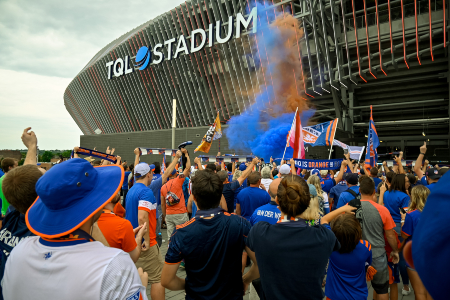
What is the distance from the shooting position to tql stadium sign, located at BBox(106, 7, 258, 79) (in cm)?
2115

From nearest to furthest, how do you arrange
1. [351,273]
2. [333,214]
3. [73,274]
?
[73,274], [351,273], [333,214]

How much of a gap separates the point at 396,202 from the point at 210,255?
12.6 ft

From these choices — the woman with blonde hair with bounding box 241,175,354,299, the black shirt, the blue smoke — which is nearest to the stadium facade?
the blue smoke

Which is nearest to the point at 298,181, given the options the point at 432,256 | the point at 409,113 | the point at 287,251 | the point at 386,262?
the point at 287,251

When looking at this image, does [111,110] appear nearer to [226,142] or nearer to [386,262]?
[226,142]

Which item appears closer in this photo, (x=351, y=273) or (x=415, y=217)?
(x=351, y=273)

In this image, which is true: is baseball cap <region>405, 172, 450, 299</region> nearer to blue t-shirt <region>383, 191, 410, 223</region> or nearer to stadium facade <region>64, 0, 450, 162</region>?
blue t-shirt <region>383, 191, 410, 223</region>

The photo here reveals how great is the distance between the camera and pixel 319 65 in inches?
754

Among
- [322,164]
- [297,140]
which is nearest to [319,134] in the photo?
[297,140]

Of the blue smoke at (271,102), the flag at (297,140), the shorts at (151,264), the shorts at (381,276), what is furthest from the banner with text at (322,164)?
the blue smoke at (271,102)

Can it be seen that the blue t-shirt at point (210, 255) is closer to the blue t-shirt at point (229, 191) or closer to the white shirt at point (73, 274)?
the white shirt at point (73, 274)

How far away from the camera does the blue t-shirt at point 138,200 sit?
3955mm

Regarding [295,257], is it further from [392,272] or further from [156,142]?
[156,142]

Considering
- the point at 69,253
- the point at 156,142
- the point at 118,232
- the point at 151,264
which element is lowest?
the point at 151,264
